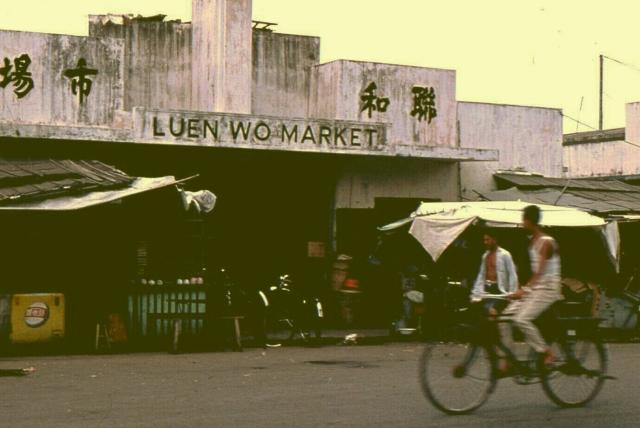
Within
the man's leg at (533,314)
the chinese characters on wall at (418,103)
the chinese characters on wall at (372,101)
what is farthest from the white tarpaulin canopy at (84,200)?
the man's leg at (533,314)

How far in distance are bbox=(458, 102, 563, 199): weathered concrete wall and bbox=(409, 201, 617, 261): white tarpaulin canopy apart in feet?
16.9

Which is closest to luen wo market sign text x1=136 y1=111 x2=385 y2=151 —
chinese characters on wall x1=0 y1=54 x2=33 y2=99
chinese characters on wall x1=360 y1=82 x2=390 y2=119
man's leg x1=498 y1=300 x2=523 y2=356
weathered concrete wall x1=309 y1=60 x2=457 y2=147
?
weathered concrete wall x1=309 y1=60 x2=457 y2=147

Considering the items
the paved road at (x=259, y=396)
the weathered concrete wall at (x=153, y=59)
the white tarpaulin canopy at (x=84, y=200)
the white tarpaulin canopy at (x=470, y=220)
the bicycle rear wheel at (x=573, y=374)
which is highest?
the weathered concrete wall at (x=153, y=59)

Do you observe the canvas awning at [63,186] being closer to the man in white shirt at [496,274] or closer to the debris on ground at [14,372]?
the debris on ground at [14,372]

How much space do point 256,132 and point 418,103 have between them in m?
4.66

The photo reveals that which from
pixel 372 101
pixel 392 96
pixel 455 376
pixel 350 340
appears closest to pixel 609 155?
pixel 392 96

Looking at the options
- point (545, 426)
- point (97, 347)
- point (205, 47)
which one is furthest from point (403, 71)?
point (545, 426)

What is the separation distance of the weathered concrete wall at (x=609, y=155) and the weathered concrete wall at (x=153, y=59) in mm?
13407

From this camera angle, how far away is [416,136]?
2602 cm

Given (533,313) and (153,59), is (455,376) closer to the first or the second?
(533,313)

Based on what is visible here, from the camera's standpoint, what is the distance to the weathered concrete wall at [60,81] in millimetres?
21453

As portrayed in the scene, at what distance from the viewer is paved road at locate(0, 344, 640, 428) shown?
10539mm

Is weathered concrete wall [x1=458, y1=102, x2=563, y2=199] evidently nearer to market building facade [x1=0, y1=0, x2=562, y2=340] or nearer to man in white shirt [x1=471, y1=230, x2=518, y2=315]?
market building facade [x1=0, y1=0, x2=562, y2=340]

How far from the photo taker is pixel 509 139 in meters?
28.2
